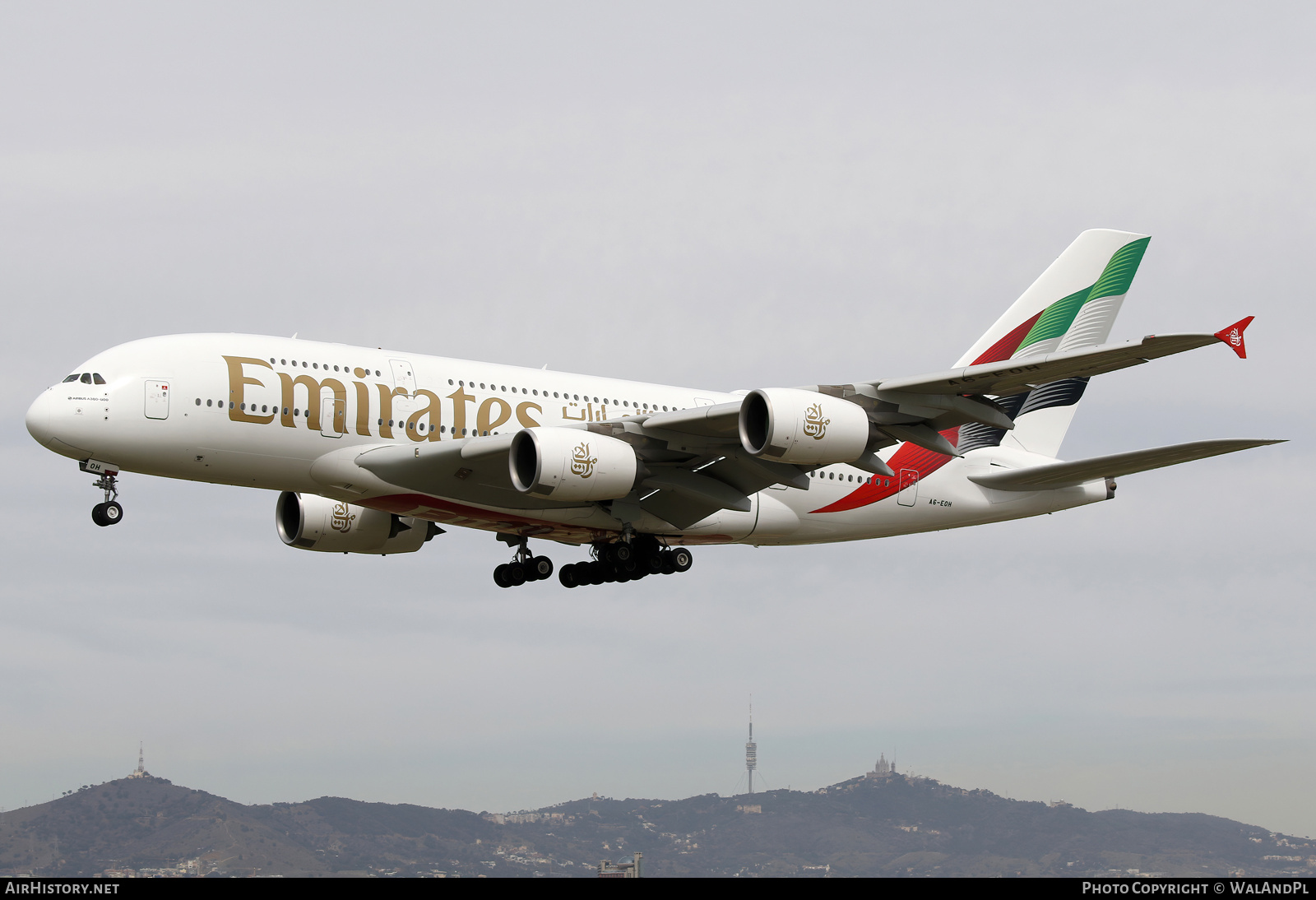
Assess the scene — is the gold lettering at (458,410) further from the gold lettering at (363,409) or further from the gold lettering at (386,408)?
the gold lettering at (363,409)

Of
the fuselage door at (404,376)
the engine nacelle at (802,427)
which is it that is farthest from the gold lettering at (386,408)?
the engine nacelle at (802,427)

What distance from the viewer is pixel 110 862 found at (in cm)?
18588

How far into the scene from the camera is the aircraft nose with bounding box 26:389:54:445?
92.1 feet

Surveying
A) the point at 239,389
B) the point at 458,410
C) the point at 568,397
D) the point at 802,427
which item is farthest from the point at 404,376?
the point at 802,427

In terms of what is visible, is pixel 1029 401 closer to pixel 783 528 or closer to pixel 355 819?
pixel 783 528

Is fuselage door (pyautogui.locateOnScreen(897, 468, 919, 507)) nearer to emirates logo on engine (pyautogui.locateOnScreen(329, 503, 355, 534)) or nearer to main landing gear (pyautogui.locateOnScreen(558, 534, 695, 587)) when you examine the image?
main landing gear (pyautogui.locateOnScreen(558, 534, 695, 587))

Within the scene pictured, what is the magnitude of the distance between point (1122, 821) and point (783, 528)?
181362 mm

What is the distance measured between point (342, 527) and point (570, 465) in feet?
35.6

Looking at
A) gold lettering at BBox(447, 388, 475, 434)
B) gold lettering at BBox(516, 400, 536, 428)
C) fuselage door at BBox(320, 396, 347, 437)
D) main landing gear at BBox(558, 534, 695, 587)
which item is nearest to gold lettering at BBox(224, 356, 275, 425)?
fuselage door at BBox(320, 396, 347, 437)

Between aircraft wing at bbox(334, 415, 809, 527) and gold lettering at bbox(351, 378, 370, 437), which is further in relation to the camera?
gold lettering at bbox(351, 378, 370, 437)

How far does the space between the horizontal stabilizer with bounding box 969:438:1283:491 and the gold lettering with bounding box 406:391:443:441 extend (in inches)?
598

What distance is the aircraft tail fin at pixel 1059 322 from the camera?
129ft

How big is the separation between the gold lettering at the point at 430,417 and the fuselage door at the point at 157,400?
524 cm
